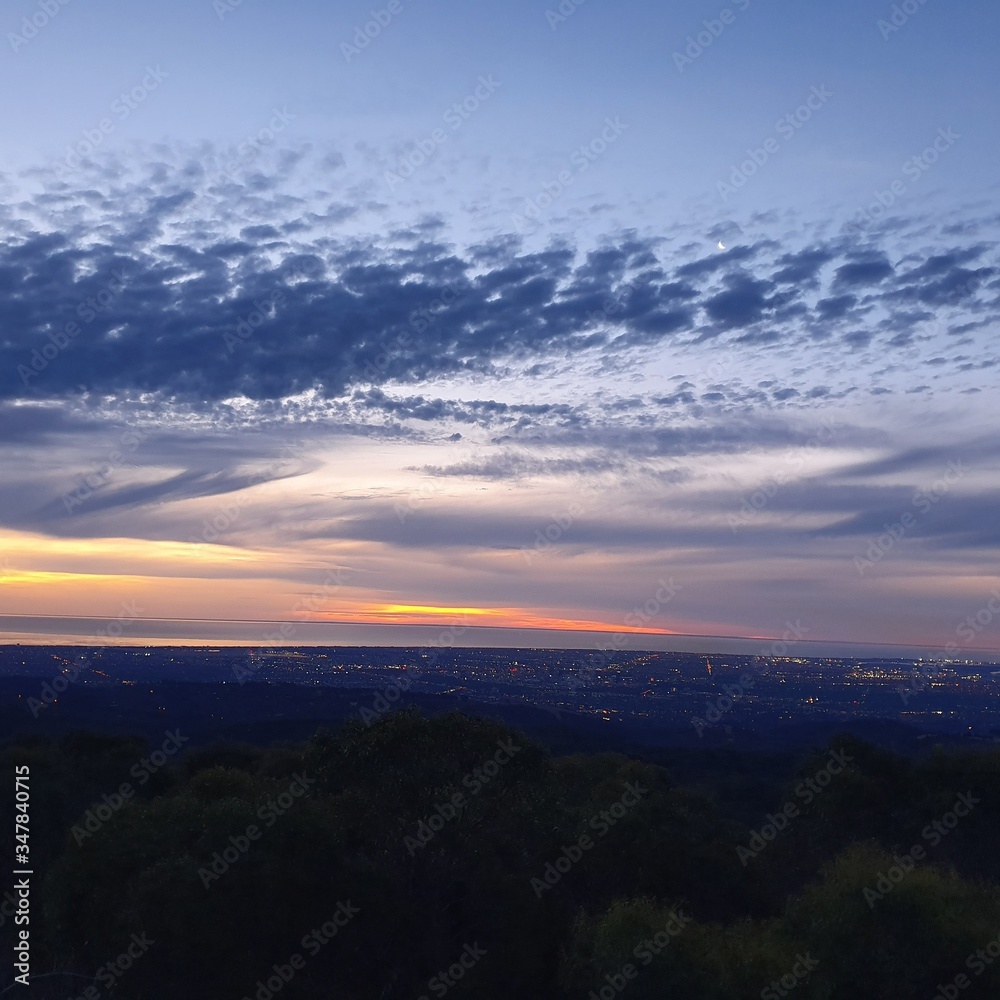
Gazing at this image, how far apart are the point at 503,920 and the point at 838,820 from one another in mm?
14471

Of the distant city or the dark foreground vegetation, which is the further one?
the distant city

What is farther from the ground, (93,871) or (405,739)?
(405,739)

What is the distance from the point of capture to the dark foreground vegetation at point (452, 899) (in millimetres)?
15547

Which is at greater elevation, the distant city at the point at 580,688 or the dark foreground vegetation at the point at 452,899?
the dark foreground vegetation at the point at 452,899

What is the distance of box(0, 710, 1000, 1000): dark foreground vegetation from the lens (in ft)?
51.0

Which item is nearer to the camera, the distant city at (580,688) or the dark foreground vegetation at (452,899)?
the dark foreground vegetation at (452,899)

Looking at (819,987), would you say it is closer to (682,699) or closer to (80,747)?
(80,747)

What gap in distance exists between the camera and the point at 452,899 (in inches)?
778

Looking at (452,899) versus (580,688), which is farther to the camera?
(580,688)

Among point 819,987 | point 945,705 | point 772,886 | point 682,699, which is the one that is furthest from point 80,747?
point 945,705

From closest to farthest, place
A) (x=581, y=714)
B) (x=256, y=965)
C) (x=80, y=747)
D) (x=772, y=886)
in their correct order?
(x=256, y=965) → (x=772, y=886) → (x=80, y=747) → (x=581, y=714)

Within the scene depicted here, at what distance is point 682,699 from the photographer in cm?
14188

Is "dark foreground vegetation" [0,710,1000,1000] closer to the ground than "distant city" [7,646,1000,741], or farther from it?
farther from it

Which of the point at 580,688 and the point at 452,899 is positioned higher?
the point at 452,899
